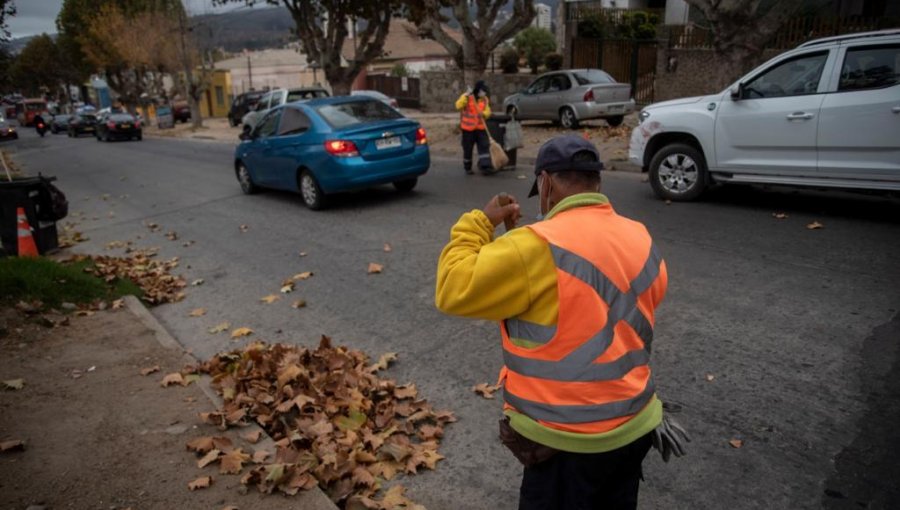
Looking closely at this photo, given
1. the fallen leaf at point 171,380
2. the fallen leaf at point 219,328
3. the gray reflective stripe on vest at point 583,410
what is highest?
the gray reflective stripe on vest at point 583,410

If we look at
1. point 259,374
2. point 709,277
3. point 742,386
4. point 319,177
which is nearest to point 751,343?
point 742,386

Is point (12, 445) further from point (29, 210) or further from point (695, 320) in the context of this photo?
point (29, 210)

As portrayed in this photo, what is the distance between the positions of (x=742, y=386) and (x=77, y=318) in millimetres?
5317

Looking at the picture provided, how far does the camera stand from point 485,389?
421 centimetres

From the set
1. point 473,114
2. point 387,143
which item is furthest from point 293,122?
point 473,114

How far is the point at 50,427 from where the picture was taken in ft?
12.5

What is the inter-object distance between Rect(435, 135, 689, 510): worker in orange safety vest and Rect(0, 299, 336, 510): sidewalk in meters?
1.47

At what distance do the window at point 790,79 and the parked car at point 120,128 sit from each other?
33.0 m

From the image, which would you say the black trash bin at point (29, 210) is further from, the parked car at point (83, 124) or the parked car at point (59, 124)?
the parked car at point (59, 124)

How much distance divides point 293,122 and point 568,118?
1012cm

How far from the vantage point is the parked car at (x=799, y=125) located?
23.3ft

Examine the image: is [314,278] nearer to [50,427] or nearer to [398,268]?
[398,268]

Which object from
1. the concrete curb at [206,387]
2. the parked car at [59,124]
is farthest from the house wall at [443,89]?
the parked car at [59,124]

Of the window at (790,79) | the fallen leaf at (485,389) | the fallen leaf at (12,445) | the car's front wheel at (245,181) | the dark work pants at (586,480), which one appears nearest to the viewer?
the dark work pants at (586,480)
